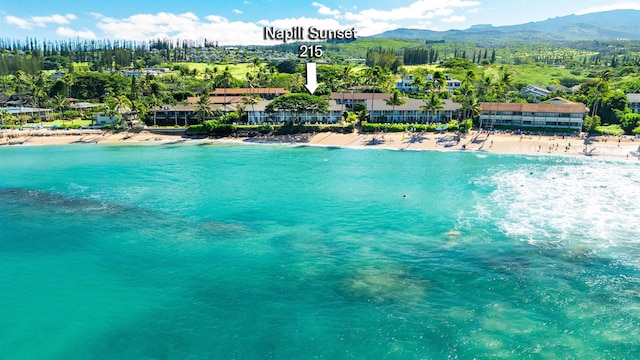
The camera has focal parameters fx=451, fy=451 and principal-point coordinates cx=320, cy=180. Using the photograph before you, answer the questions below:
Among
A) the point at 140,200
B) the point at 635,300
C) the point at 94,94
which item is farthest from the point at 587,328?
the point at 94,94

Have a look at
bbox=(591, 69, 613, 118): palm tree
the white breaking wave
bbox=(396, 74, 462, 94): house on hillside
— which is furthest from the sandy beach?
bbox=(396, 74, 462, 94): house on hillside

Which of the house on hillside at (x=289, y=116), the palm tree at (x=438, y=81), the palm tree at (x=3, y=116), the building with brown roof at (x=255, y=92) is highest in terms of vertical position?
the palm tree at (x=438, y=81)

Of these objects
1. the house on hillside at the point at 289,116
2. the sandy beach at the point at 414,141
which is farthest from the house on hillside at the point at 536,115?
the house on hillside at the point at 289,116

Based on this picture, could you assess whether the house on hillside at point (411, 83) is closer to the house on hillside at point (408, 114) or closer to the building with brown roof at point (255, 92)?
the building with brown roof at point (255, 92)

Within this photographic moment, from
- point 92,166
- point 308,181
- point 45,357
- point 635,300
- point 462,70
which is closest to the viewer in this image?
point 45,357

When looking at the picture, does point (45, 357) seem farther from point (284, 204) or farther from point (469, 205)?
point (469, 205)

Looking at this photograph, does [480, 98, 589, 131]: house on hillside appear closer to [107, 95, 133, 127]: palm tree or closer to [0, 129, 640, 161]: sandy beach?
[0, 129, 640, 161]: sandy beach

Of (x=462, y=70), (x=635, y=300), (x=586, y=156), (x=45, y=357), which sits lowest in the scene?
(x=45, y=357)
